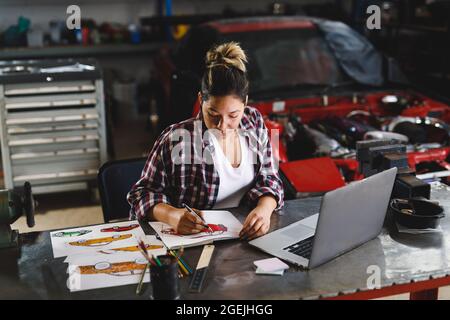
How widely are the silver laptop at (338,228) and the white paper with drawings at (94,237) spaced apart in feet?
1.32

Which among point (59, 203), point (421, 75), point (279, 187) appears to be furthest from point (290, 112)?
point (421, 75)

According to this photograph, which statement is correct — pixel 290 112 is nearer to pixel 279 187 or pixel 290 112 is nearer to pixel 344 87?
pixel 344 87

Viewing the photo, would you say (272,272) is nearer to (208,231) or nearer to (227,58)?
(208,231)

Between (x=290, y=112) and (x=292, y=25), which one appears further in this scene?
(x=292, y=25)

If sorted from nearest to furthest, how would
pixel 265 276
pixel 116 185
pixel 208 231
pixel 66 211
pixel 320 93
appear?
1. pixel 265 276
2. pixel 208 231
3. pixel 116 185
4. pixel 320 93
5. pixel 66 211

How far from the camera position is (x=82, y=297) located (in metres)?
1.52

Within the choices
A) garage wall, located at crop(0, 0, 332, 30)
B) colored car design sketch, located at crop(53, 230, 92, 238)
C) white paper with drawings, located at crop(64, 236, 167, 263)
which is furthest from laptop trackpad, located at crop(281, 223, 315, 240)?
garage wall, located at crop(0, 0, 332, 30)

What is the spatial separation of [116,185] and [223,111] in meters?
0.55

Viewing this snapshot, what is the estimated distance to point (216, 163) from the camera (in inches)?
81.9

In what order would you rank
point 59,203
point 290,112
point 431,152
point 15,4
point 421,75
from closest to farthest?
point 431,152
point 290,112
point 59,203
point 421,75
point 15,4

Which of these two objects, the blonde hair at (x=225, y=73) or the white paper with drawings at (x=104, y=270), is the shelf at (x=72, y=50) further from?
the white paper with drawings at (x=104, y=270)

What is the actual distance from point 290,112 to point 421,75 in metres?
2.62

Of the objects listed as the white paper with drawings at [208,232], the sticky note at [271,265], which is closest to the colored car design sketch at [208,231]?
the white paper with drawings at [208,232]

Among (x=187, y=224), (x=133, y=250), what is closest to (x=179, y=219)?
(x=187, y=224)
